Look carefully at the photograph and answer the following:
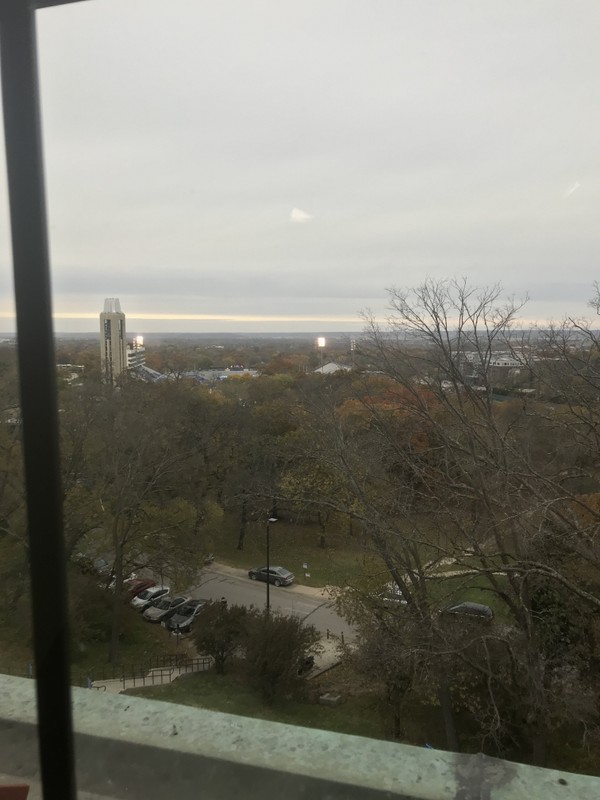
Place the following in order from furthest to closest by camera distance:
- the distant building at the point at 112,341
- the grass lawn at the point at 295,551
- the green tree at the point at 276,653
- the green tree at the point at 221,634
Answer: the grass lawn at the point at 295,551
the green tree at the point at 221,634
the green tree at the point at 276,653
the distant building at the point at 112,341

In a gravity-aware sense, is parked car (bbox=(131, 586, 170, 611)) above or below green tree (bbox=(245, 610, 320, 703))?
below

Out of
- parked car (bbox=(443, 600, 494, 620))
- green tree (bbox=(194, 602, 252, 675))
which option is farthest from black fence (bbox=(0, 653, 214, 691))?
parked car (bbox=(443, 600, 494, 620))

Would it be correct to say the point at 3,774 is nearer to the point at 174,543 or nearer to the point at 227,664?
the point at 227,664

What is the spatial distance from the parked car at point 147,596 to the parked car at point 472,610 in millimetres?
4377

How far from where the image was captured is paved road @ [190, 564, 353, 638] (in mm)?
7008

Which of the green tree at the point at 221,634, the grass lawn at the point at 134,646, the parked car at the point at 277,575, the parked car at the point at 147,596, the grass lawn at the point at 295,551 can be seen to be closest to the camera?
the green tree at the point at 221,634

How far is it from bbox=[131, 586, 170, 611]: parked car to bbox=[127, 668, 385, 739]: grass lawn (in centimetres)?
242

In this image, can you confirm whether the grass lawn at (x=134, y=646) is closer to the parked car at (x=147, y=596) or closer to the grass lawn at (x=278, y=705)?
the parked car at (x=147, y=596)

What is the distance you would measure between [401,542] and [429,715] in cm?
205

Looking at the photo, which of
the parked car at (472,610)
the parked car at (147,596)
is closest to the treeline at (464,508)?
the parked car at (472,610)

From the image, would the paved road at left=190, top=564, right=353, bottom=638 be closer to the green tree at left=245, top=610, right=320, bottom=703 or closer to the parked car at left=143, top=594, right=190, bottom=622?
the parked car at left=143, top=594, right=190, bottom=622

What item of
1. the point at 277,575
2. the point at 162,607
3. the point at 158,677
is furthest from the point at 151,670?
the point at 277,575

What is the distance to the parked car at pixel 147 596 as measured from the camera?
7.29 meters

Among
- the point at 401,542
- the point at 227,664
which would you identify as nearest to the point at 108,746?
the point at 401,542
